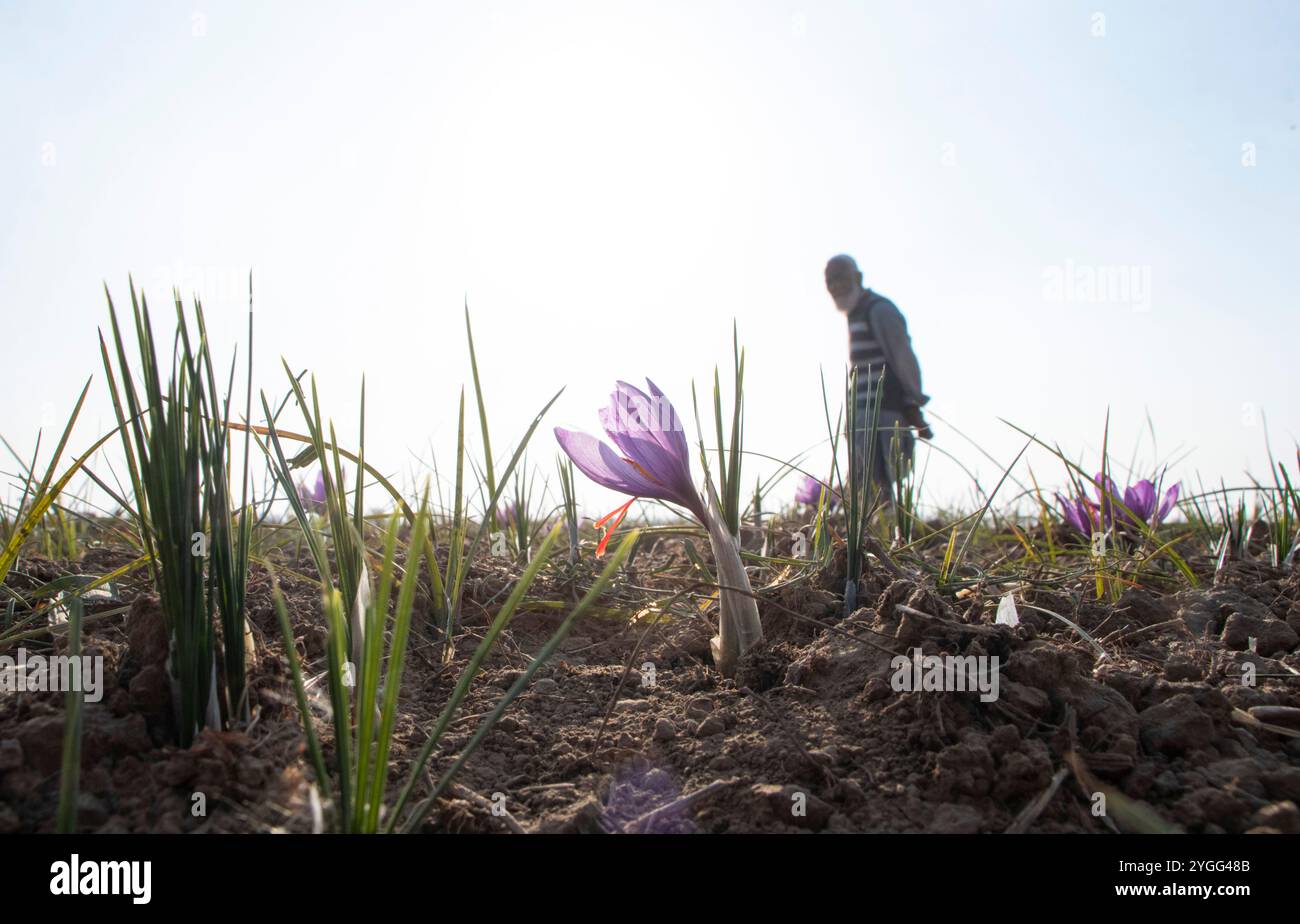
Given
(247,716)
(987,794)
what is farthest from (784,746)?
(247,716)

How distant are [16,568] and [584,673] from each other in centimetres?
155

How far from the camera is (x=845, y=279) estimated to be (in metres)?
7.21

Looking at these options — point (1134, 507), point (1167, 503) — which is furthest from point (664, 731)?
point (1167, 503)

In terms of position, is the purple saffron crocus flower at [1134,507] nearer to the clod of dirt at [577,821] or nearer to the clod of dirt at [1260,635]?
the clod of dirt at [1260,635]

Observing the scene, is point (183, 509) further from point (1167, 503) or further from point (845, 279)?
point (845, 279)

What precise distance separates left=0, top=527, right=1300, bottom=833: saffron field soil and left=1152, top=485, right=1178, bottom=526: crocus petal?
142 cm

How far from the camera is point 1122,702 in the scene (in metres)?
1.47

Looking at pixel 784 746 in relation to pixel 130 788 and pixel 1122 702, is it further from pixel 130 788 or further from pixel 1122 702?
pixel 130 788

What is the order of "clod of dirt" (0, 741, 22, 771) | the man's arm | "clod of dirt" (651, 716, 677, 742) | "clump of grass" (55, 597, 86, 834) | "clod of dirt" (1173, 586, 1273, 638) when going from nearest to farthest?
"clump of grass" (55, 597, 86, 834) < "clod of dirt" (0, 741, 22, 771) < "clod of dirt" (651, 716, 677, 742) < "clod of dirt" (1173, 586, 1273, 638) < the man's arm

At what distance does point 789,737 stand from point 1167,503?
2.74 m

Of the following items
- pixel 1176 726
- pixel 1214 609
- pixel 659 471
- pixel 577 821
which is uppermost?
pixel 659 471

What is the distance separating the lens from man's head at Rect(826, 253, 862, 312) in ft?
23.5

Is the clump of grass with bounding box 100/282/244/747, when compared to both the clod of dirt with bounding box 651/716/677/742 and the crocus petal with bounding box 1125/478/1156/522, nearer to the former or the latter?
the clod of dirt with bounding box 651/716/677/742

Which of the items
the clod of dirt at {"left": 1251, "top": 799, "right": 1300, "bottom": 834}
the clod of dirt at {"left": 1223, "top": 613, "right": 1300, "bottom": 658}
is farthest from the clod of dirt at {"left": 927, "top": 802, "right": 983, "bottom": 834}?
the clod of dirt at {"left": 1223, "top": 613, "right": 1300, "bottom": 658}
